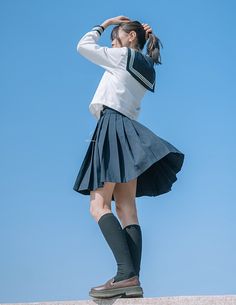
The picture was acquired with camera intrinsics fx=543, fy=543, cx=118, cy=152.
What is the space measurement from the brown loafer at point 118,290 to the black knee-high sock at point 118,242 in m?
0.06

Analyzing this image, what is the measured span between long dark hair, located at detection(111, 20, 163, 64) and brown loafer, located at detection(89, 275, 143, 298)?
159 centimetres

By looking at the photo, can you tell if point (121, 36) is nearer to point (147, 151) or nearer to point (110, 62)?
point (110, 62)

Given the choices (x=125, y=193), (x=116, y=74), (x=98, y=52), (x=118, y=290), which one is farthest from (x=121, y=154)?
(x=118, y=290)

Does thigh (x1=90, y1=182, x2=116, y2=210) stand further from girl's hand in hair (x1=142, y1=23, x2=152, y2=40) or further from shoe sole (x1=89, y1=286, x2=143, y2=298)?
girl's hand in hair (x1=142, y1=23, x2=152, y2=40)

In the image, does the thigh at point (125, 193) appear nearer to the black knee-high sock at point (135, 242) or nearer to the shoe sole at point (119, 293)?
the black knee-high sock at point (135, 242)

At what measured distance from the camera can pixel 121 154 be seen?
3.37m

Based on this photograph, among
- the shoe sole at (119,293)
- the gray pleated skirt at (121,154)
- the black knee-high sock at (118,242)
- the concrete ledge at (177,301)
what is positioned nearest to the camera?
the concrete ledge at (177,301)

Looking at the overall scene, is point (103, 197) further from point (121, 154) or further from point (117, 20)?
point (117, 20)

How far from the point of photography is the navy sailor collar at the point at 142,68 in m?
3.53

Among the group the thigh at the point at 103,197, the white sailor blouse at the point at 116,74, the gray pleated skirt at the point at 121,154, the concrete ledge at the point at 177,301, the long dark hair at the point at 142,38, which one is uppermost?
the long dark hair at the point at 142,38

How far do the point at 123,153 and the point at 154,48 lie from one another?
90cm

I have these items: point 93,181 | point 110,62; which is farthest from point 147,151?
point 110,62

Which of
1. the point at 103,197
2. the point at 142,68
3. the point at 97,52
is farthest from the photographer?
the point at 142,68

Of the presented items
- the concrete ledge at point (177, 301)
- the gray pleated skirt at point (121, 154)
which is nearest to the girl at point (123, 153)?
the gray pleated skirt at point (121, 154)
